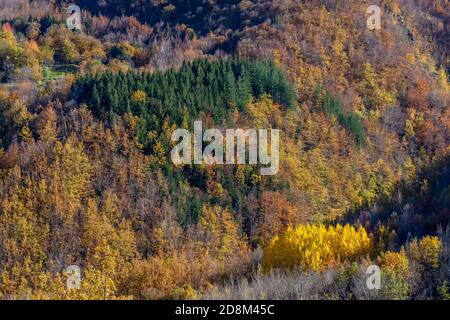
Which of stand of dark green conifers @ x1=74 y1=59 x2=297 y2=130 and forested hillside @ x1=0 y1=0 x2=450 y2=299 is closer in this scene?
forested hillside @ x1=0 y1=0 x2=450 y2=299

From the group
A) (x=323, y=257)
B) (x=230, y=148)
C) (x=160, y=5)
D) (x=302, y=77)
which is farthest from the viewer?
(x=160, y=5)

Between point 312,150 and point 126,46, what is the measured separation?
41.4 m

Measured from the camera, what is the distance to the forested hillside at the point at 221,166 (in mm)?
50438

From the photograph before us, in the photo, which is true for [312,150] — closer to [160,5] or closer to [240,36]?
[240,36]

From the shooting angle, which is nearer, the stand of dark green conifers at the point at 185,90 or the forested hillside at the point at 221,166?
the forested hillside at the point at 221,166

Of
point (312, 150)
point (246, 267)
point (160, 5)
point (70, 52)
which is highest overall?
point (160, 5)

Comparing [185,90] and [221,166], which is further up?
[185,90]

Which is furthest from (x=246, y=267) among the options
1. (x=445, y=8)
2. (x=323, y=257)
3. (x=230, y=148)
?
(x=445, y=8)

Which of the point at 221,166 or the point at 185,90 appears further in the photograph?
the point at 185,90

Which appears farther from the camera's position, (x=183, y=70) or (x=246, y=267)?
(x=183, y=70)

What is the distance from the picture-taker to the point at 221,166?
85875mm

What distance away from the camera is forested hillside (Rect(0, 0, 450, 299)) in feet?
165

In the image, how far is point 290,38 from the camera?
113438 mm
